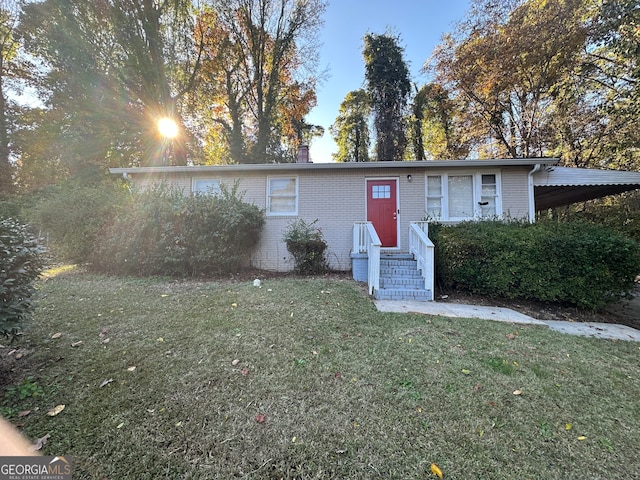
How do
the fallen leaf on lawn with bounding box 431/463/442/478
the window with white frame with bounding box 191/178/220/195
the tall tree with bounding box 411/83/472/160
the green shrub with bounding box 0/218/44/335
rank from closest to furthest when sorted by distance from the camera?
the fallen leaf on lawn with bounding box 431/463/442/478 → the green shrub with bounding box 0/218/44/335 → the window with white frame with bounding box 191/178/220/195 → the tall tree with bounding box 411/83/472/160

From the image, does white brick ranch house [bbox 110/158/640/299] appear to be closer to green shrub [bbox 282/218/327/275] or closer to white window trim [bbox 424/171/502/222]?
white window trim [bbox 424/171/502/222]

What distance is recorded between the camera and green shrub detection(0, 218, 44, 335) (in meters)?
2.25

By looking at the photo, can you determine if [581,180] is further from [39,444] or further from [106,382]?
[39,444]

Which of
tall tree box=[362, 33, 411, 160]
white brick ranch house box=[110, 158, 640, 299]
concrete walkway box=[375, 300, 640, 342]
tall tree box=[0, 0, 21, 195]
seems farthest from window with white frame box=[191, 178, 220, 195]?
tall tree box=[0, 0, 21, 195]

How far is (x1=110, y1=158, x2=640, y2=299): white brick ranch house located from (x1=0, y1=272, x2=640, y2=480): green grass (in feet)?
12.9

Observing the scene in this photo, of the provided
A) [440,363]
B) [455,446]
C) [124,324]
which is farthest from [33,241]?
[440,363]

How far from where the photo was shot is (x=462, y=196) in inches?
297

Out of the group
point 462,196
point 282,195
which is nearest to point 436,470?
point 282,195

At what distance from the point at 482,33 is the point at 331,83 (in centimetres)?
828

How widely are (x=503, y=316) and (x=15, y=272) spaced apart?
20.4 feet

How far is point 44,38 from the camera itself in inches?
494

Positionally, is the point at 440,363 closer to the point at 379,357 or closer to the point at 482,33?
the point at 379,357

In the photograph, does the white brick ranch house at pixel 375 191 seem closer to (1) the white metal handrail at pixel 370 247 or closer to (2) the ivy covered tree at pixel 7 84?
(1) the white metal handrail at pixel 370 247

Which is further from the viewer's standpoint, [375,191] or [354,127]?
[354,127]
